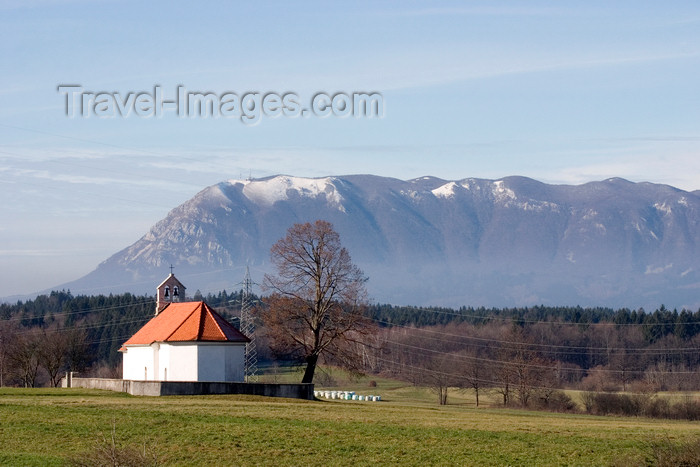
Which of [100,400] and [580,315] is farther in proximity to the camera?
[580,315]

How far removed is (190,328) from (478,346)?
84164 mm

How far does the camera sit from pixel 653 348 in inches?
5527

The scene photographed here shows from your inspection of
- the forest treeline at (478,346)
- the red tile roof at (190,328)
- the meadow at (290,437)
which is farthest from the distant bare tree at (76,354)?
the meadow at (290,437)

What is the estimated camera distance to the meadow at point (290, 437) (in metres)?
29.1

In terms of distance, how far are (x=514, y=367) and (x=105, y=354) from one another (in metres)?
68.3

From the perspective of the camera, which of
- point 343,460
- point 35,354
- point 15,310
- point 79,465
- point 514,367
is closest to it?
point 79,465

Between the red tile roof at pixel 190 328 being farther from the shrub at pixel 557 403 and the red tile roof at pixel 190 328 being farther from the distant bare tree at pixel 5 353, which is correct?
the shrub at pixel 557 403

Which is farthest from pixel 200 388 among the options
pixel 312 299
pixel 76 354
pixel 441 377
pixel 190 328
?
pixel 441 377

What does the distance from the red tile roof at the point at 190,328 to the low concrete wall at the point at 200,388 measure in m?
7.12

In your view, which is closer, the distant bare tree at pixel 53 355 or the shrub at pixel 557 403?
the shrub at pixel 557 403

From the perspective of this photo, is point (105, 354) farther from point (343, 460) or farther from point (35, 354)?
point (343, 460)

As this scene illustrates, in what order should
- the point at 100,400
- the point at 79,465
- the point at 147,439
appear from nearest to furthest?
the point at 79,465, the point at 147,439, the point at 100,400

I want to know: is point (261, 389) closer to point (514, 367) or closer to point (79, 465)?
point (79, 465)

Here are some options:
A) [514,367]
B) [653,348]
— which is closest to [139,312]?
[514,367]
